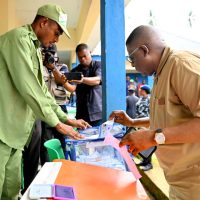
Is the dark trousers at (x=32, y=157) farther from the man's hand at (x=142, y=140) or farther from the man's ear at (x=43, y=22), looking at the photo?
the man's hand at (x=142, y=140)

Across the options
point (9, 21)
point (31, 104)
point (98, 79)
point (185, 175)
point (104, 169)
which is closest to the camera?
point (185, 175)

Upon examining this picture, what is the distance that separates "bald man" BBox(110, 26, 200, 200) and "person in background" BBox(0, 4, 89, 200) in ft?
2.31

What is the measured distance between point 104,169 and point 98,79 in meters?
1.73

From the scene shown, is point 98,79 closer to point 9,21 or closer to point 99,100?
point 99,100

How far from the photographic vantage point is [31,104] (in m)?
1.95

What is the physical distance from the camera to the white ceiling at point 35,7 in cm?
650

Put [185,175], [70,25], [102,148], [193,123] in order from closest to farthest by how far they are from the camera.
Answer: [193,123]
[185,175]
[102,148]
[70,25]

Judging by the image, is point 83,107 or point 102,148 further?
point 83,107

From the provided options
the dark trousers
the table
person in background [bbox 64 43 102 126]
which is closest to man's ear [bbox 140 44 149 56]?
the table

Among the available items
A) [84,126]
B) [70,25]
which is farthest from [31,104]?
[70,25]

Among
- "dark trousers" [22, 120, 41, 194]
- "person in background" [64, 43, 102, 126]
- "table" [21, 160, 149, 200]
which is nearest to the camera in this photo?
"table" [21, 160, 149, 200]

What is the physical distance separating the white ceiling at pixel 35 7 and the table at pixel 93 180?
538cm

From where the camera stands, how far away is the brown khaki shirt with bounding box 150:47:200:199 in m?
1.24

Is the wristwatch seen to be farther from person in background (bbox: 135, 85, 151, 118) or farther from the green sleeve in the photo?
person in background (bbox: 135, 85, 151, 118)
